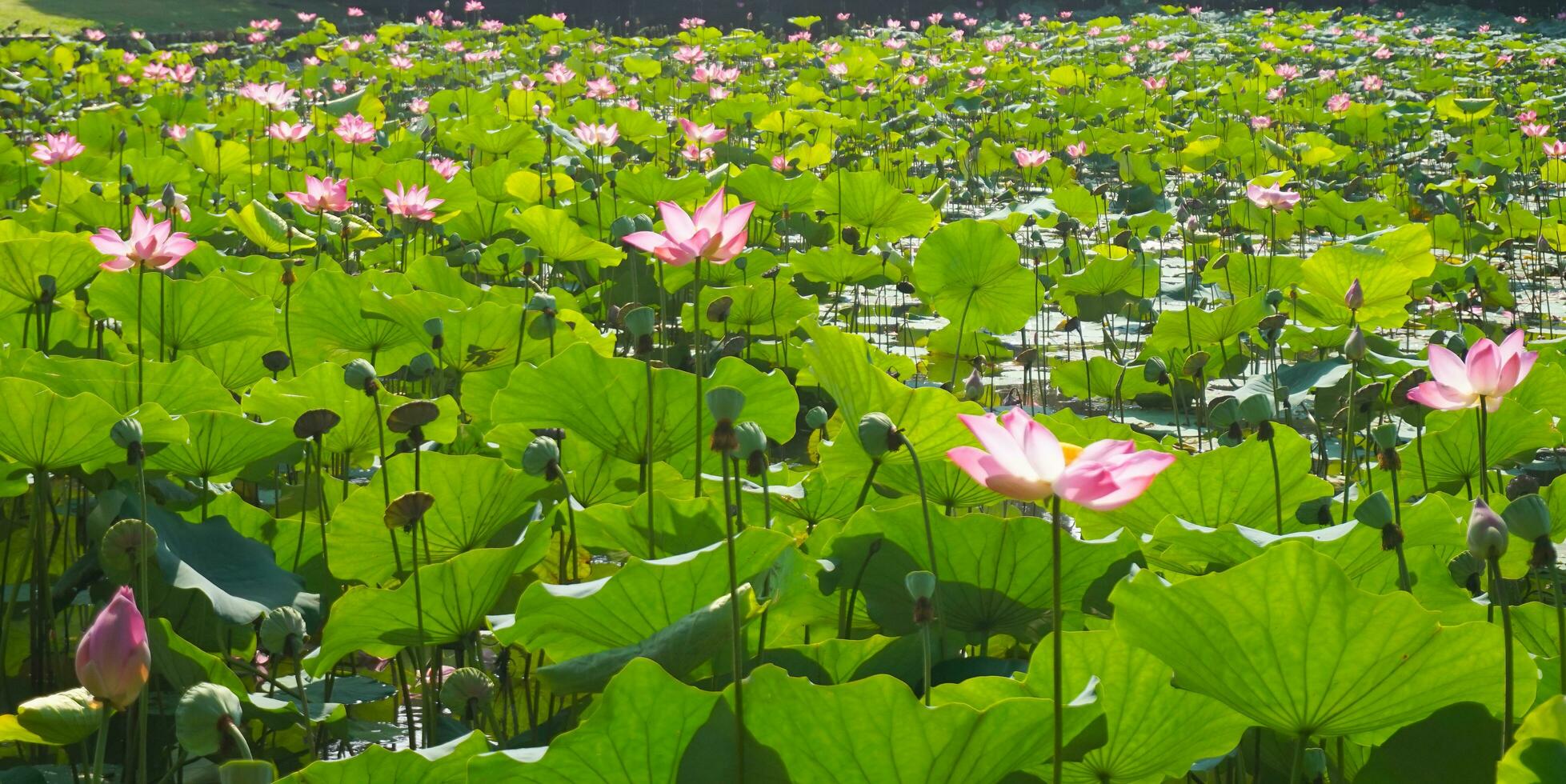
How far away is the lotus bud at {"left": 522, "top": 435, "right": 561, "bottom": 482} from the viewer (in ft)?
3.89

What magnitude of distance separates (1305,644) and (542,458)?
0.67 m

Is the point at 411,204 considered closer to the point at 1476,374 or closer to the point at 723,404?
the point at 723,404

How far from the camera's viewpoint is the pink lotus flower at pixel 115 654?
71 cm

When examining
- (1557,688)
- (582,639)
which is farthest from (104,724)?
(1557,688)

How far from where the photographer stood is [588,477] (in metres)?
1.57

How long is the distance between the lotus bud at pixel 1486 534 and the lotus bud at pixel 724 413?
492mm

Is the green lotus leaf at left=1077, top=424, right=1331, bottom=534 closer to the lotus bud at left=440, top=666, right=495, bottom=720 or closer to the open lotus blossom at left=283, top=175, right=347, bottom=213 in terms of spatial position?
the lotus bud at left=440, top=666, right=495, bottom=720

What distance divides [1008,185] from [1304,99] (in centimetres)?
353

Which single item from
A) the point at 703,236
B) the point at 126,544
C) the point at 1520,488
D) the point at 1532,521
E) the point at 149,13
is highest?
the point at 149,13

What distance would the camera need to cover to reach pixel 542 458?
3.89 ft

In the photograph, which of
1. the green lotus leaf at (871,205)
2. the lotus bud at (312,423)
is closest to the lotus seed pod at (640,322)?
the lotus bud at (312,423)

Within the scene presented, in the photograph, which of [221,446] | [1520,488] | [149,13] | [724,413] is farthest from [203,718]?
[149,13]

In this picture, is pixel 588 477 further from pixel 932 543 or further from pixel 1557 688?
pixel 1557 688

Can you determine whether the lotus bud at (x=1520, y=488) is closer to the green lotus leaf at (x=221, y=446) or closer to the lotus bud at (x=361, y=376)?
the lotus bud at (x=361, y=376)
